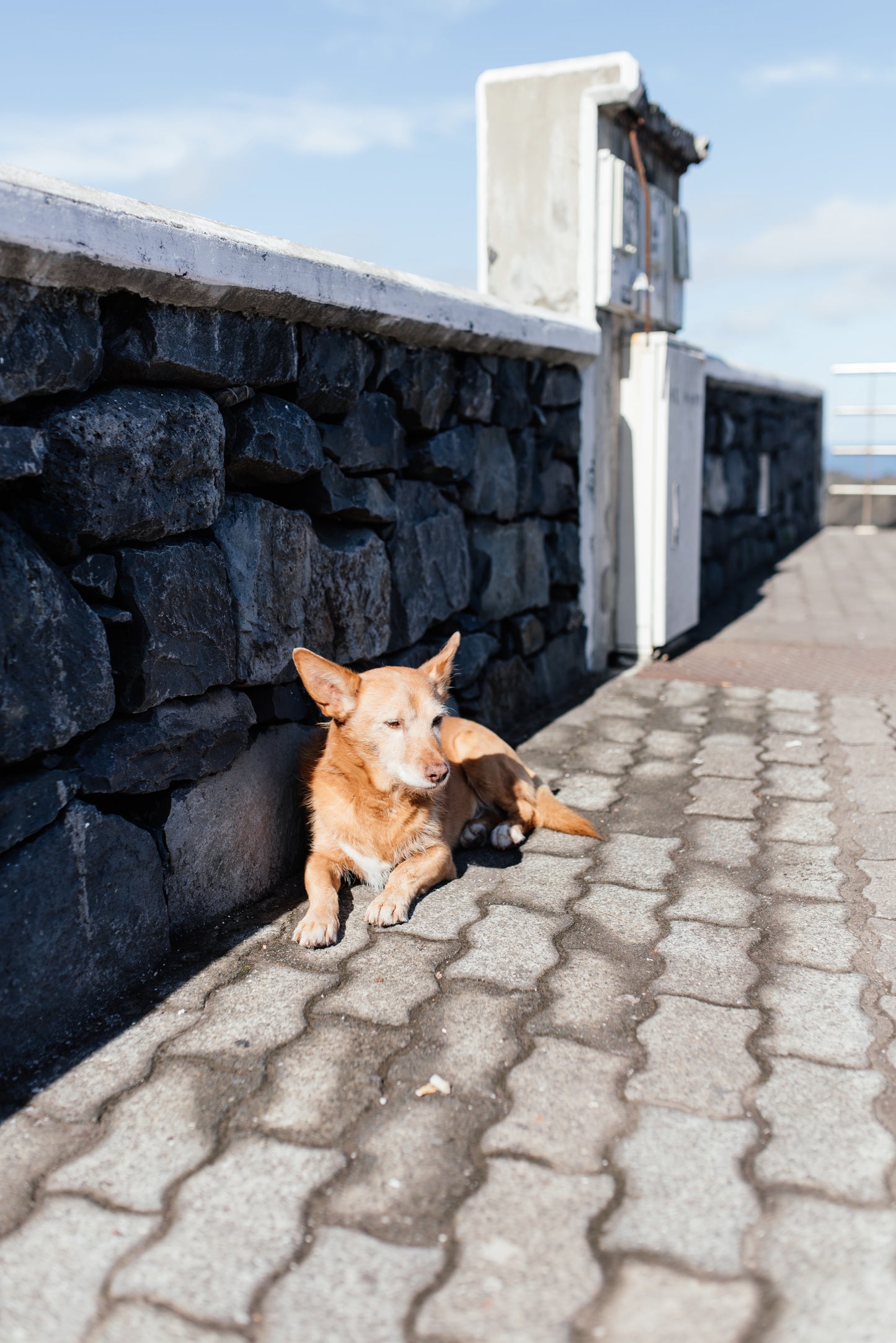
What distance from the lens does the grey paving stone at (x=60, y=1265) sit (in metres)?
1.67

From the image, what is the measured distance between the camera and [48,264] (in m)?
2.36

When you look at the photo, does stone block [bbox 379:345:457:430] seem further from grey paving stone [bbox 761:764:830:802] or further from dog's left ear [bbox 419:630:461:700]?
Answer: grey paving stone [bbox 761:764:830:802]

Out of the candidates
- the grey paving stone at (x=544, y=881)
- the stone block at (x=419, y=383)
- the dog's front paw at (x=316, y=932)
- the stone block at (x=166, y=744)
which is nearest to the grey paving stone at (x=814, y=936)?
the grey paving stone at (x=544, y=881)

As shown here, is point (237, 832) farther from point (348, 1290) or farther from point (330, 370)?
point (348, 1290)

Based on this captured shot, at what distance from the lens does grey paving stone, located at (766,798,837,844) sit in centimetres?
374

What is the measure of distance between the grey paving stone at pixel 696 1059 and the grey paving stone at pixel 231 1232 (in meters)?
0.69

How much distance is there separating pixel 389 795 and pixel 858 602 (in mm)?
6284

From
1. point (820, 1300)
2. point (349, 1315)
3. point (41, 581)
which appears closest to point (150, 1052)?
point (349, 1315)

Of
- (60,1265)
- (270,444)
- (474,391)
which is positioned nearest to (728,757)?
(474,391)

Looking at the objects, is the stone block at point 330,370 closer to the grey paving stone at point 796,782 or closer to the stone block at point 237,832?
the stone block at point 237,832

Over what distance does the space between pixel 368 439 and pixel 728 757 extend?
2092 millimetres

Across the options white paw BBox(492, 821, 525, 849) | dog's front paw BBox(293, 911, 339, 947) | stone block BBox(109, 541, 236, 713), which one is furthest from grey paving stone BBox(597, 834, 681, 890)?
stone block BBox(109, 541, 236, 713)

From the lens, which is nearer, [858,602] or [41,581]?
[41,581]

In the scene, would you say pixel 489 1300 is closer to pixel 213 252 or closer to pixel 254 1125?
pixel 254 1125
